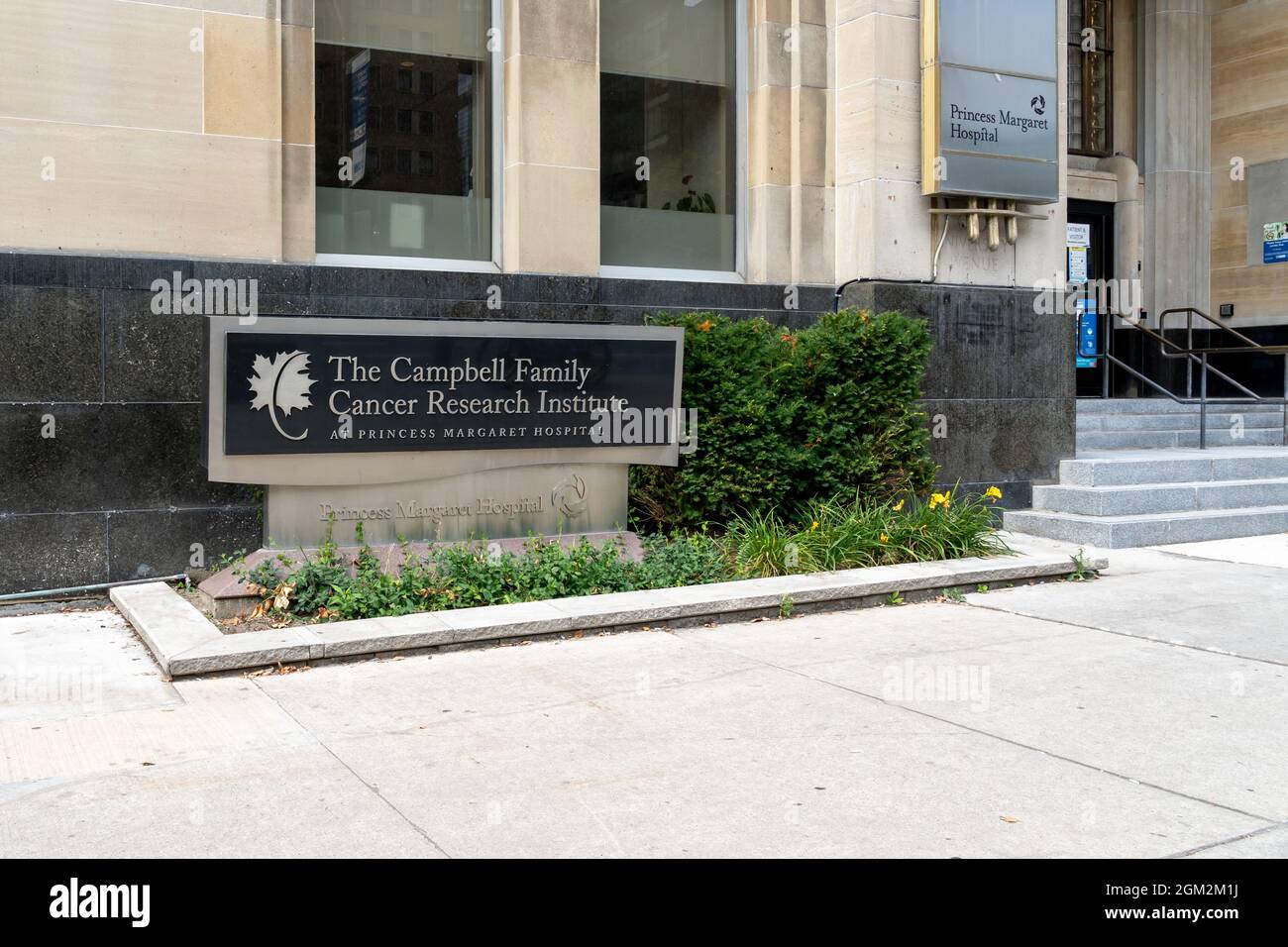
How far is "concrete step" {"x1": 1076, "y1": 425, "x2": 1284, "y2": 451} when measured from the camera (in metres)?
13.3

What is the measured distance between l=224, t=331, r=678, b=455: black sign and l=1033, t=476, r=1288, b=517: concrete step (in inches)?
168

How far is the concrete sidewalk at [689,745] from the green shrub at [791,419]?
5.82 ft

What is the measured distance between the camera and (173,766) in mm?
5102

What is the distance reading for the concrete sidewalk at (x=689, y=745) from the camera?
14.1ft

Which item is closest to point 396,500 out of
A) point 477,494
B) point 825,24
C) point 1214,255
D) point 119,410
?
point 477,494

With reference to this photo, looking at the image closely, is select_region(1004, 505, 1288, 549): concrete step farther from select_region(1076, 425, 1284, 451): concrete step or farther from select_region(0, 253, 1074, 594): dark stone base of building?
select_region(0, 253, 1074, 594): dark stone base of building

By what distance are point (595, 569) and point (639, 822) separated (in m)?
4.10

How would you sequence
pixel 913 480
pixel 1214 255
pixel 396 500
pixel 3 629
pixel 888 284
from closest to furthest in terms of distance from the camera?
pixel 3 629 → pixel 396 500 → pixel 913 480 → pixel 888 284 → pixel 1214 255

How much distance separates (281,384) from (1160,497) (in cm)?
774

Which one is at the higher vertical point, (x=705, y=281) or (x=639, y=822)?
(x=705, y=281)

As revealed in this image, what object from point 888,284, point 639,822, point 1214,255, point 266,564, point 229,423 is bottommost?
point 639,822

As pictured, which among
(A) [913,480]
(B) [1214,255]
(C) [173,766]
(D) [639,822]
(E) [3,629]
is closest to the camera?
(D) [639,822]

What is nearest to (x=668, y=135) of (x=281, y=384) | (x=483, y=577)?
(x=281, y=384)

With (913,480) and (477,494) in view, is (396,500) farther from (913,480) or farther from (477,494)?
(913,480)
